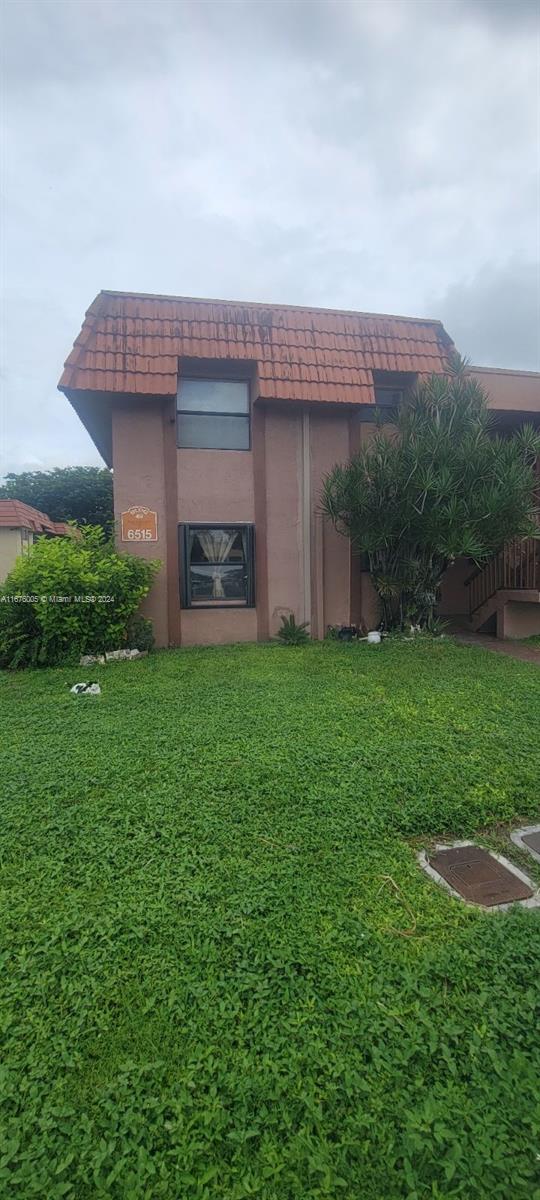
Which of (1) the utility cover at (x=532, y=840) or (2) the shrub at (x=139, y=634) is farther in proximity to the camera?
(2) the shrub at (x=139, y=634)

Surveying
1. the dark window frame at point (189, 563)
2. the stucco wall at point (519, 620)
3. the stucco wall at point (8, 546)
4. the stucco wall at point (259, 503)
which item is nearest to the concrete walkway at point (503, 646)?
the stucco wall at point (519, 620)

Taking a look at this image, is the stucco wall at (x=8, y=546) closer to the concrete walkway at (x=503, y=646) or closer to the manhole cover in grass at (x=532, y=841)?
the concrete walkway at (x=503, y=646)

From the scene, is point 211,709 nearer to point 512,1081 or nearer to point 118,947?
point 118,947

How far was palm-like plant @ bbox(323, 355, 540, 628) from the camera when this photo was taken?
6.96 metres

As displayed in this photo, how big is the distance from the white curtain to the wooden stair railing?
4260 millimetres

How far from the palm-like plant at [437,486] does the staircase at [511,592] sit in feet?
2.43

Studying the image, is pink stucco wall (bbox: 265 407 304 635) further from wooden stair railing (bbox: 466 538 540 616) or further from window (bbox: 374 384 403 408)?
wooden stair railing (bbox: 466 538 540 616)

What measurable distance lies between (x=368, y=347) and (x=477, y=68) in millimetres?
3470

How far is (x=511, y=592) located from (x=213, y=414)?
220 inches

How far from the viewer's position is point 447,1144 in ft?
4.27

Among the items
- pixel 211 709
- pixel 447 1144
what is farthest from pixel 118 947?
pixel 211 709

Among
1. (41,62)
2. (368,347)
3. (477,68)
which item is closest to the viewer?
(41,62)

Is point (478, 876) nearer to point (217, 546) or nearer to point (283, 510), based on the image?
point (217, 546)

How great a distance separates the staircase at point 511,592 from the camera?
8109 millimetres
